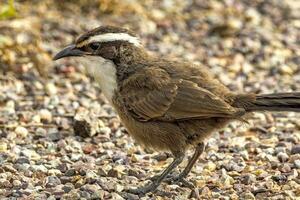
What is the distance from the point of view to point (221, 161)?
802 cm

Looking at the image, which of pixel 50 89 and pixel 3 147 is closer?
pixel 3 147

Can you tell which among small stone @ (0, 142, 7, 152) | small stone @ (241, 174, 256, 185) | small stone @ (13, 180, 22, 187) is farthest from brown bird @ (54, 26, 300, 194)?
small stone @ (0, 142, 7, 152)

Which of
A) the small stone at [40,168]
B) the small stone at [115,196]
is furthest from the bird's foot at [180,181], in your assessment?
the small stone at [40,168]

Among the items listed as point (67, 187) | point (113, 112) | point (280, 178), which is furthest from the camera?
point (113, 112)

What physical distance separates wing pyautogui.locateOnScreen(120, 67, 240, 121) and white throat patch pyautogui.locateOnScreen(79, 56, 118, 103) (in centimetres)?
14

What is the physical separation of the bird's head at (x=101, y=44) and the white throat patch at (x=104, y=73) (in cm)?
5

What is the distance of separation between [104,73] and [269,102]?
1.67 m

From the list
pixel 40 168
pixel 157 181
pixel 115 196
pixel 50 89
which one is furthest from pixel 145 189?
pixel 50 89

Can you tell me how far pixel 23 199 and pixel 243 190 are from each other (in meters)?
2.01

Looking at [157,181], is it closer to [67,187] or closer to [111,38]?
[67,187]

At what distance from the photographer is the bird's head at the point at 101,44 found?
769 cm

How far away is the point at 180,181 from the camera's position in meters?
7.45

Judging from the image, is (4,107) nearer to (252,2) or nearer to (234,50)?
(234,50)

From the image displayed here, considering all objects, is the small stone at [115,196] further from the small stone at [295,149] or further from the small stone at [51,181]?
the small stone at [295,149]
